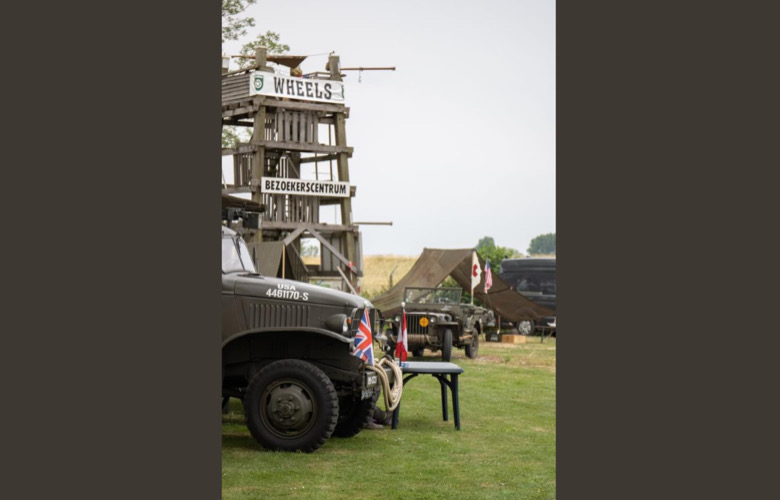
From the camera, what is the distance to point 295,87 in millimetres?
26641

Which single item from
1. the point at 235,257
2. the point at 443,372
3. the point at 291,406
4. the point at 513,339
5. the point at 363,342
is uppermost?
the point at 235,257

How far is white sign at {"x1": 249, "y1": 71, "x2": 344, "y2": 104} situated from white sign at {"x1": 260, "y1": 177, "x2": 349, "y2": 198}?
2361mm

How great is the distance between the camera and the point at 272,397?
9.12 meters

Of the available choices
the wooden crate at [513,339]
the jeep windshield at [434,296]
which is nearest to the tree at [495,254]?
the wooden crate at [513,339]

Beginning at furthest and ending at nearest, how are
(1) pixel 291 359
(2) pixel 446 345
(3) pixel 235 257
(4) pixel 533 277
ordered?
(4) pixel 533 277
(2) pixel 446 345
(3) pixel 235 257
(1) pixel 291 359

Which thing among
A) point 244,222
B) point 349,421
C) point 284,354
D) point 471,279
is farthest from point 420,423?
point 471,279

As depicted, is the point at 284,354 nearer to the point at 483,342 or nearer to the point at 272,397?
the point at 272,397

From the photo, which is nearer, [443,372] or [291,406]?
[291,406]

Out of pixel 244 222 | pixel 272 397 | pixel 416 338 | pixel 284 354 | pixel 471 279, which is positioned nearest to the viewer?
pixel 272 397

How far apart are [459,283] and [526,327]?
10.8 ft

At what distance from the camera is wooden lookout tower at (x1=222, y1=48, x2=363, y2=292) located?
1030 inches

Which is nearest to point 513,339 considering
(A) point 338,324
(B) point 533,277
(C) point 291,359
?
(B) point 533,277

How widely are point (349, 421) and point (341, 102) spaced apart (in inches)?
715

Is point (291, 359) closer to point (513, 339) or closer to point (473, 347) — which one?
point (473, 347)
